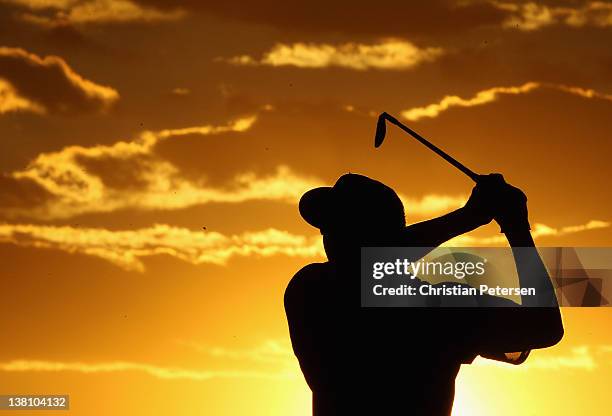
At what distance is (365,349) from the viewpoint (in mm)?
5000

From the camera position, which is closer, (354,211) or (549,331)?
(549,331)

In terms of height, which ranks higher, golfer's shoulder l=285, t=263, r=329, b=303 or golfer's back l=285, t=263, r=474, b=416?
golfer's shoulder l=285, t=263, r=329, b=303

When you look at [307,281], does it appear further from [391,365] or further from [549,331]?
[549,331]

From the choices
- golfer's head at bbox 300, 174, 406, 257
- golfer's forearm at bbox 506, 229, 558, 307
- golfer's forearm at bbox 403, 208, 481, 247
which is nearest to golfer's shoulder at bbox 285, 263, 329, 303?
golfer's head at bbox 300, 174, 406, 257

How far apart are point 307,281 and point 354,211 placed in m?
0.61

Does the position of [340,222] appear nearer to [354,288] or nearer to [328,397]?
[354,288]

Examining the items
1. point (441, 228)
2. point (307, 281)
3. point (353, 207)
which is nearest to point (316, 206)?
point (353, 207)

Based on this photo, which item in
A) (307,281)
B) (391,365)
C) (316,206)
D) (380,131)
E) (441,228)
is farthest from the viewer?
(380,131)

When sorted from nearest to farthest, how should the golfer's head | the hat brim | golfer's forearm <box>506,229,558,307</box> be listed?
golfer's forearm <box>506,229,558,307</box>, the golfer's head, the hat brim

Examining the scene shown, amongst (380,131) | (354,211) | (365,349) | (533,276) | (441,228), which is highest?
(380,131)

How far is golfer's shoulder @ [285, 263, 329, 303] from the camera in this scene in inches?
A: 210

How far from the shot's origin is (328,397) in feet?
16.6

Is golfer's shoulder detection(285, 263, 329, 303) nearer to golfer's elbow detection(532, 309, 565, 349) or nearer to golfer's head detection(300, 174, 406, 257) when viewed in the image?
golfer's head detection(300, 174, 406, 257)

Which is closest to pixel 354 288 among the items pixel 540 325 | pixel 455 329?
pixel 455 329
